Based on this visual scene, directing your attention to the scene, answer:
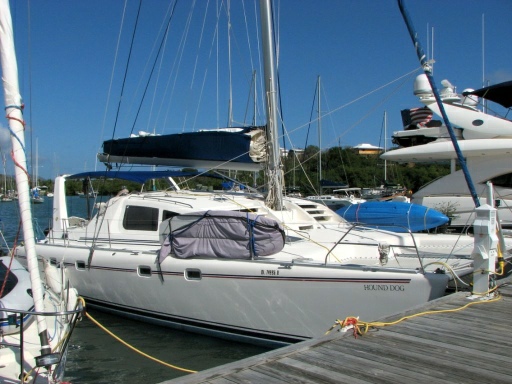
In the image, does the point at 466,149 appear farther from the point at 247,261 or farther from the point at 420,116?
the point at 247,261

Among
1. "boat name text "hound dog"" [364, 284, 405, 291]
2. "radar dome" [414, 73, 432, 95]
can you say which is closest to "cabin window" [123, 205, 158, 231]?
"boat name text "hound dog"" [364, 284, 405, 291]

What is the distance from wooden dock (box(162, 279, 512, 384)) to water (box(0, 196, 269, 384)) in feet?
9.20

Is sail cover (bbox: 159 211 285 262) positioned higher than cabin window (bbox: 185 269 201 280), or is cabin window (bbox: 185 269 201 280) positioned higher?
sail cover (bbox: 159 211 285 262)

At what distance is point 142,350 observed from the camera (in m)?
7.25

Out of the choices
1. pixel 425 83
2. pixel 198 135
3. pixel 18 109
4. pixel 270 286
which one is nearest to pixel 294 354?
pixel 270 286

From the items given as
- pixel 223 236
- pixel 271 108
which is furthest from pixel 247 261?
pixel 271 108

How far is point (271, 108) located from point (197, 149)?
173 cm

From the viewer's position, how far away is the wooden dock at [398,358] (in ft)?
11.4

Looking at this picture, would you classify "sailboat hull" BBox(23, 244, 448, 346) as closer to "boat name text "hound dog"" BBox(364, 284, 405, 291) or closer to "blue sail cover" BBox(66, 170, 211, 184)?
"boat name text "hound dog"" BBox(364, 284, 405, 291)

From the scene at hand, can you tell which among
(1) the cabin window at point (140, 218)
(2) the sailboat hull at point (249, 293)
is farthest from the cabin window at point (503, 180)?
(1) the cabin window at point (140, 218)

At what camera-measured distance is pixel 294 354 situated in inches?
154

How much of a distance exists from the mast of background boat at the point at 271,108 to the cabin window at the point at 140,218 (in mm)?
1980

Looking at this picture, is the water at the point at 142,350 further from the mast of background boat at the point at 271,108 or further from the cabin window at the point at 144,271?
the mast of background boat at the point at 271,108

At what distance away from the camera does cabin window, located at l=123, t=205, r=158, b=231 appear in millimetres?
8508
